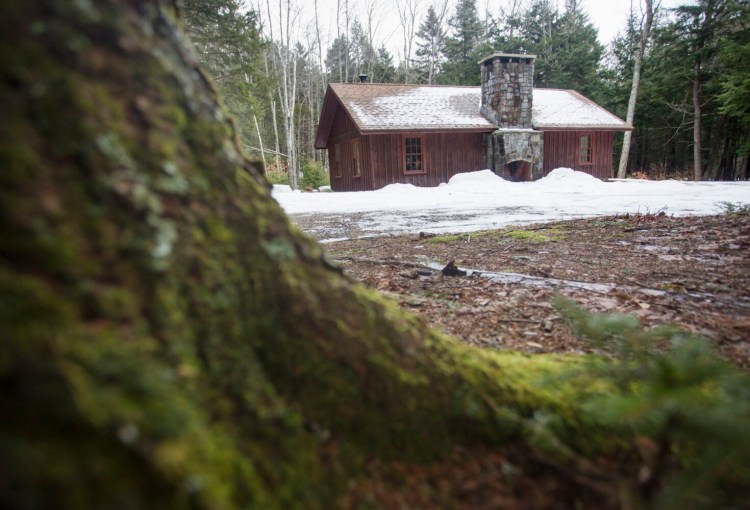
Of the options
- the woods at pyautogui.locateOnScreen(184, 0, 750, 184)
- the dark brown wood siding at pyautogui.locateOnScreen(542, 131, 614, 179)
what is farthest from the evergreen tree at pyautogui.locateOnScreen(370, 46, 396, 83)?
the dark brown wood siding at pyautogui.locateOnScreen(542, 131, 614, 179)

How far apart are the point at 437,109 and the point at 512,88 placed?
3.58 meters

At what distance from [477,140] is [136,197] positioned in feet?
69.0

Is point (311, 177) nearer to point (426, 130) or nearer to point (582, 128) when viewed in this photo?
point (426, 130)

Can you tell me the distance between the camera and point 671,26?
23281 mm

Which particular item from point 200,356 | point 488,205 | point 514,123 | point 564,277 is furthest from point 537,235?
point 514,123

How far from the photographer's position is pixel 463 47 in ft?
126

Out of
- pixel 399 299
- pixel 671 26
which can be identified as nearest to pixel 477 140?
pixel 671 26

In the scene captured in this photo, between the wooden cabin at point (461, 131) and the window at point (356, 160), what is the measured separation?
5 cm

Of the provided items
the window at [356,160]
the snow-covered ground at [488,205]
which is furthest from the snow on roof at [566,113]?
the window at [356,160]

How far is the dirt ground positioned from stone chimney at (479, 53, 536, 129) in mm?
14752

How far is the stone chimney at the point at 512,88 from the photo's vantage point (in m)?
19.5

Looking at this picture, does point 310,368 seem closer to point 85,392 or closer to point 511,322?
point 85,392

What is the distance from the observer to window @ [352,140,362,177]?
20.3m

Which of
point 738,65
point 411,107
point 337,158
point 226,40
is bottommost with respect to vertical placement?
point 337,158
